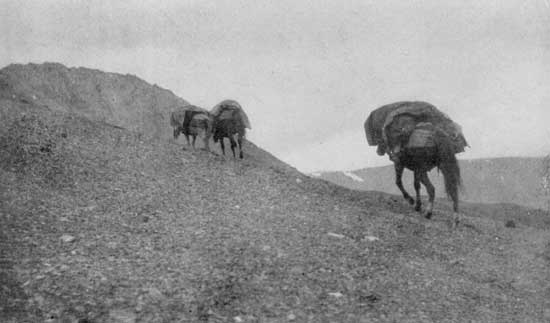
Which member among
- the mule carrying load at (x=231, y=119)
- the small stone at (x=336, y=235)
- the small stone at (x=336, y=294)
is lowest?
the small stone at (x=336, y=294)

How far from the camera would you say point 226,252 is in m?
6.94

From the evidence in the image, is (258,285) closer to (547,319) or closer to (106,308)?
(106,308)

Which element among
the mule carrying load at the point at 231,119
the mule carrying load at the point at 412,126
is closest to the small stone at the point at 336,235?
the mule carrying load at the point at 412,126

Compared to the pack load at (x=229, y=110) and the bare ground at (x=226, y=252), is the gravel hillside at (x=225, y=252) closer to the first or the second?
the bare ground at (x=226, y=252)

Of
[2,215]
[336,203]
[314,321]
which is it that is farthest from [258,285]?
[336,203]

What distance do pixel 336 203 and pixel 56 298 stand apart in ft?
22.0

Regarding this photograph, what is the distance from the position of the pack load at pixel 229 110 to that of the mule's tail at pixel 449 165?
23.8ft

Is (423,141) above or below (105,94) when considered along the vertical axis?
below

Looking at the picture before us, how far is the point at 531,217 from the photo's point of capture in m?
23.5

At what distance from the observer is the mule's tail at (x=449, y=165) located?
1073 centimetres

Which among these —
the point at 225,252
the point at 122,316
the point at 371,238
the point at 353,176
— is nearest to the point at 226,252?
the point at 225,252

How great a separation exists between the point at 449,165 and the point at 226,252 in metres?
5.55

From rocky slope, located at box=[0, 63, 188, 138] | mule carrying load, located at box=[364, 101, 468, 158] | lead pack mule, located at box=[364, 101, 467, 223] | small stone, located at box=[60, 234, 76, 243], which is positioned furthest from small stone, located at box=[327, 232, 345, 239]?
rocky slope, located at box=[0, 63, 188, 138]

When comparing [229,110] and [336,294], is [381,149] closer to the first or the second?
[229,110]
